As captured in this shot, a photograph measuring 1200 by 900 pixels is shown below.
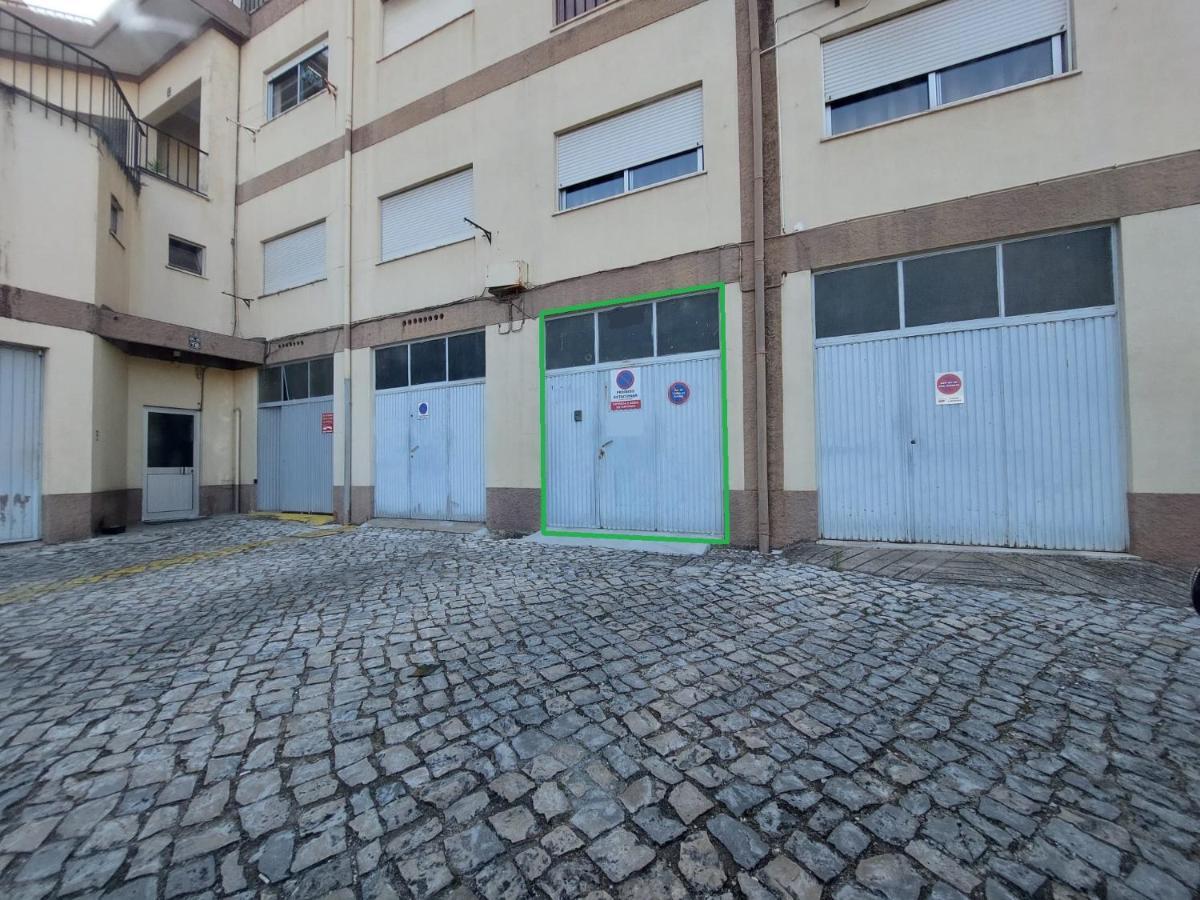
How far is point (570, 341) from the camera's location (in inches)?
315

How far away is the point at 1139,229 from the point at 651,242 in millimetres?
5189

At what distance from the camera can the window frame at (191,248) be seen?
1080 centimetres

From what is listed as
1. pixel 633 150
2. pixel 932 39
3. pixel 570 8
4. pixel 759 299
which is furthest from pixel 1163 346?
pixel 570 8

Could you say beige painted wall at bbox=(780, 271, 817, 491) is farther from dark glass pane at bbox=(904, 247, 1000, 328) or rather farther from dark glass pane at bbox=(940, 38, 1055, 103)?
dark glass pane at bbox=(940, 38, 1055, 103)

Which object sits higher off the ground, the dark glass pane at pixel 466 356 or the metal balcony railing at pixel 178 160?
the metal balcony railing at pixel 178 160

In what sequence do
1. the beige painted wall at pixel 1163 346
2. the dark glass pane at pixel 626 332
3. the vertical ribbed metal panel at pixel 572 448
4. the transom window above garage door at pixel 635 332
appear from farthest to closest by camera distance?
the vertical ribbed metal panel at pixel 572 448
the dark glass pane at pixel 626 332
the transom window above garage door at pixel 635 332
the beige painted wall at pixel 1163 346

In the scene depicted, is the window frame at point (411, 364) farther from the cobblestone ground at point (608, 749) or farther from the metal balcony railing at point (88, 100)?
the metal balcony railing at point (88, 100)

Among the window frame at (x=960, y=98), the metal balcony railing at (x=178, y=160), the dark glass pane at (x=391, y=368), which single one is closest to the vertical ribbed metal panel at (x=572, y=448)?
the dark glass pane at (x=391, y=368)

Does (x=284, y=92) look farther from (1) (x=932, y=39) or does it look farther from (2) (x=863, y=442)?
(2) (x=863, y=442)

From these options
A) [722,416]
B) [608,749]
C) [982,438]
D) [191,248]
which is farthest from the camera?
[191,248]

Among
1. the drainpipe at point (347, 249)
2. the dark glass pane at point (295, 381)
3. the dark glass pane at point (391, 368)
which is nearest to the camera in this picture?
the dark glass pane at point (391, 368)

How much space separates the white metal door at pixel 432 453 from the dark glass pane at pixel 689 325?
3.37m

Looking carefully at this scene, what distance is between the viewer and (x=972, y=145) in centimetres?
584

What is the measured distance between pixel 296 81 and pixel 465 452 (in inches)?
381
